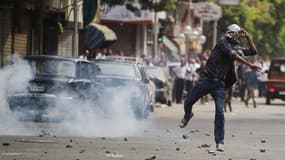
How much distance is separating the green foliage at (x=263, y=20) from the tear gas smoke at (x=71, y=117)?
48399 mm

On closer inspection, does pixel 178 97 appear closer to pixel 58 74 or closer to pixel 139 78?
pixel 139 78

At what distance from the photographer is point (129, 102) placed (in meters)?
22.8

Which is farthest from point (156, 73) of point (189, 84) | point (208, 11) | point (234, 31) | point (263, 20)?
point (263, 20)

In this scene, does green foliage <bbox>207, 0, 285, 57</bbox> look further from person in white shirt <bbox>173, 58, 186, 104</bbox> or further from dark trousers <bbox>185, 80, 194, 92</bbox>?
person in white shirt <bbox>173, 58, 186, 104</bbox>

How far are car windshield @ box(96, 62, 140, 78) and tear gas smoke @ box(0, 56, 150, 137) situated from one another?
385cm

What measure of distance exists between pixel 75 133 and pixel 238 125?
6349 millimetres

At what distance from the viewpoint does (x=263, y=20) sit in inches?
2891

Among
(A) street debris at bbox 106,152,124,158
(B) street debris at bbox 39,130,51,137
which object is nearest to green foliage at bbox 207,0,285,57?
(B) street debris at bbox 39,130,51,137

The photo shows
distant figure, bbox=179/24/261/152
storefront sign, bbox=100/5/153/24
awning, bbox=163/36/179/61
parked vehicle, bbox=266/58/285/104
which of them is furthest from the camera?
awning, bbox=163/36/179/61

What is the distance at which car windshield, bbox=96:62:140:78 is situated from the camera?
84.1ft

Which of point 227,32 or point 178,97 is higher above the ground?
point 227,32

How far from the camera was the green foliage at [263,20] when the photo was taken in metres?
69.4

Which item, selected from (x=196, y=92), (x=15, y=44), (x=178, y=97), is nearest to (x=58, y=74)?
(x=196, y=92)

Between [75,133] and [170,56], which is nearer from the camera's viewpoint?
[75,133]
